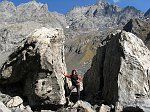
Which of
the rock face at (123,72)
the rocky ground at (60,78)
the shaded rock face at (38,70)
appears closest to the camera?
the rock face at (123,72)

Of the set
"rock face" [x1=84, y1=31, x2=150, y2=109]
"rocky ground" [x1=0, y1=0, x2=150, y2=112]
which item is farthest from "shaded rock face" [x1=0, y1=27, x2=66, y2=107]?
"rock face" [x1=84, y1=31, x2=150, y2=109]

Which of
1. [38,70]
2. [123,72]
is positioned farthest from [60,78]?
[123,72]

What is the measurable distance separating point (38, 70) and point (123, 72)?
659cm

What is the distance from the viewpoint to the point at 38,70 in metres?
30.2

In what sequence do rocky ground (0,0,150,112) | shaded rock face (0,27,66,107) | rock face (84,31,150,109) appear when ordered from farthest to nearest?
shaded rock face (0,27,66,107) < rocky ground (0,0,150,112) < rock face (84,31,150,109)

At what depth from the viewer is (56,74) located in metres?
30.1

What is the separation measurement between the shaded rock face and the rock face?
3384 mm

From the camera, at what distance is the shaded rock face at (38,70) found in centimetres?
2969

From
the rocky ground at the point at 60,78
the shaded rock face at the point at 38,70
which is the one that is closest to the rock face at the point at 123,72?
the rocky ground at the point at 60,78

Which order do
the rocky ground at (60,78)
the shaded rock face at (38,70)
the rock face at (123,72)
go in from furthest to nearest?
the shaded rock face at (38,70) < the rocky ground at (60,78) < the rock face at (123,72)

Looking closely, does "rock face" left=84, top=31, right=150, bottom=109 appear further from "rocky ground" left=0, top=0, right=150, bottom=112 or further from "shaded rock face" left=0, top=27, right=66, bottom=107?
"shaded rock face" left=0, top=27, right=66, bottom=107

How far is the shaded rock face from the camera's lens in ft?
97.4

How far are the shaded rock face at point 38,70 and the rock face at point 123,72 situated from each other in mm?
3384

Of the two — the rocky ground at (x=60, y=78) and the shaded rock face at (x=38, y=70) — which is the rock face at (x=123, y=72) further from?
the shaded rock face at (x=38, y=70)
